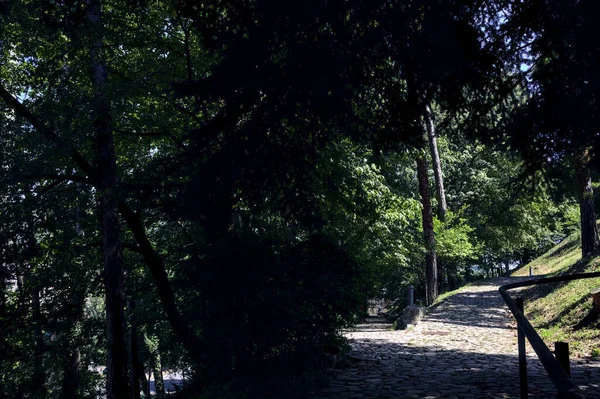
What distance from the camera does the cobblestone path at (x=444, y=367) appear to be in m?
6.80

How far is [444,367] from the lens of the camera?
8.88 meters

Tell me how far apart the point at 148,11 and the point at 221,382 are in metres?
8.47

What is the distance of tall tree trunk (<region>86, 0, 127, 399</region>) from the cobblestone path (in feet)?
15.9

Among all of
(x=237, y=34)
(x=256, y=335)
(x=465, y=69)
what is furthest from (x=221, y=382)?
(x=465, y=69)

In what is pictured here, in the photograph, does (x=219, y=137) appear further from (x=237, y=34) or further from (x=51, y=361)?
(x=51, y=361)

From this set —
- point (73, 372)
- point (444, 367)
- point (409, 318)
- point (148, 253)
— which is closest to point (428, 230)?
point (409, 318)

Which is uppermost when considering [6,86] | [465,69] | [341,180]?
[6,86]

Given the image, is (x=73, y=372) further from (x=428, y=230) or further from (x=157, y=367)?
(x=157, y=367)

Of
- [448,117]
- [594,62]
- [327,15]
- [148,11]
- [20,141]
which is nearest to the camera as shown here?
[594,62]

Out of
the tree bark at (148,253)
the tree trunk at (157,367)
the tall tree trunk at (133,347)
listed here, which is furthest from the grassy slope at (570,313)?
the tall tree trunk at (133,347)

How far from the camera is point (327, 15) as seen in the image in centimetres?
655

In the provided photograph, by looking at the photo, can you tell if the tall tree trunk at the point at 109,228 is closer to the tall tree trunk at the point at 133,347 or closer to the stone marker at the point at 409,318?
the tall tree trunk at the point at 133,347

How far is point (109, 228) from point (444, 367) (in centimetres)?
707

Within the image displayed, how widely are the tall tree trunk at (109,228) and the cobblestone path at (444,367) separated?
4849mm
